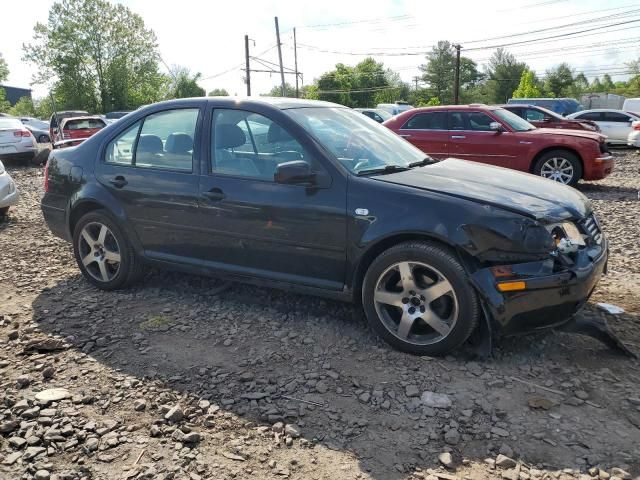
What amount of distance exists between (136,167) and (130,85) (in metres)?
59.2

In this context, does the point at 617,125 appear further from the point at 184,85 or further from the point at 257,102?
the point at 184,85

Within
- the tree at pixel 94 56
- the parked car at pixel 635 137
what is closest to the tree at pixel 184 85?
the tree at pixel 94 56

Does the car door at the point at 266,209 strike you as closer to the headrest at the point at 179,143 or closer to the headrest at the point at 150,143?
the headrest at the point at 179,143

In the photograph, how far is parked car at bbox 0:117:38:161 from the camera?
15148 millimetres

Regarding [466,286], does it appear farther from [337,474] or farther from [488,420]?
[337,474]

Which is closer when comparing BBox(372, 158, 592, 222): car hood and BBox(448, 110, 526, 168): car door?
BBox(372, 158, 592, 222): car hood

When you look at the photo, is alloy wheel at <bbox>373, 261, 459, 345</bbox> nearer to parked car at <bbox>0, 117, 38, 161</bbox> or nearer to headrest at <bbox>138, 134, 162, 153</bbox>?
headrest at <bbox>138, 134, 162, 153</bbox>

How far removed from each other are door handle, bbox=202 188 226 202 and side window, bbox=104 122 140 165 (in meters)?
0.92

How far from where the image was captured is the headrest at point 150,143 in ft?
14.9

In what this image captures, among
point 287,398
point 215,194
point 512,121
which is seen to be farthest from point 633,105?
point 287,398

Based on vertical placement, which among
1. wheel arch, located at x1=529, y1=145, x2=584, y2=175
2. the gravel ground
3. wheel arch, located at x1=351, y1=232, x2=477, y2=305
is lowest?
the gravel ground

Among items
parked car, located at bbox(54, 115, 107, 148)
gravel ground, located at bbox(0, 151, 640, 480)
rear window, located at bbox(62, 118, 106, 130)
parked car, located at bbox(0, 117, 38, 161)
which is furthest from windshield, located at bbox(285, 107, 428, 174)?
rear window, located at bbox(62, 118, 106, 130)

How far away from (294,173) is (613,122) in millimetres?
19493

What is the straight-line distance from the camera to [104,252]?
16.0 ft
